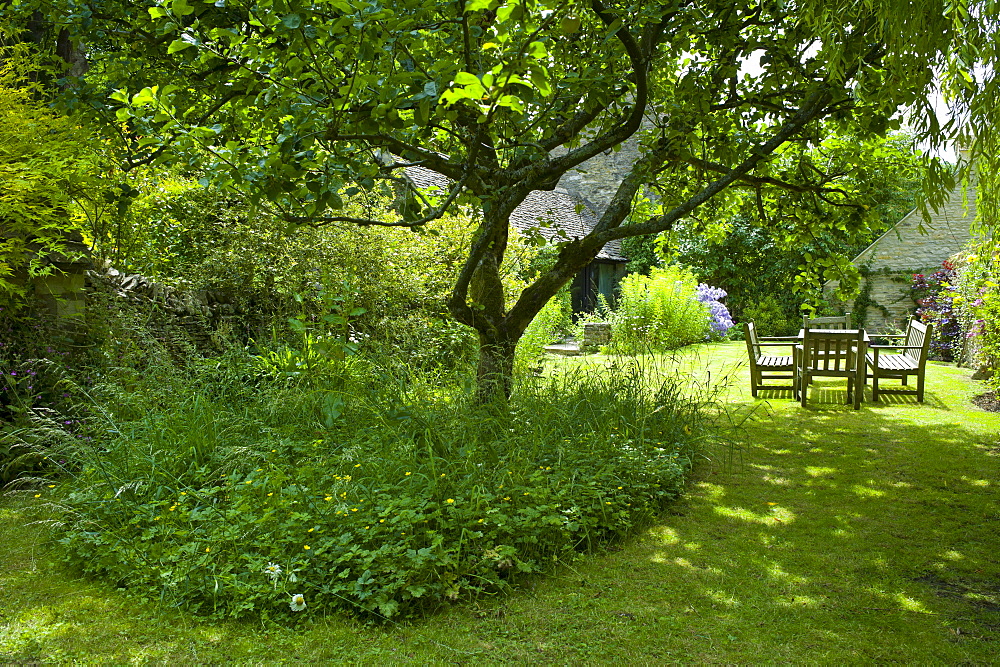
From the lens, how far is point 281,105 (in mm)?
4414

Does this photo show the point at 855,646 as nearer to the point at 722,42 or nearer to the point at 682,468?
the point at 682,468

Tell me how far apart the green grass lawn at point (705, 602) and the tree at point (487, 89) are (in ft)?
7.04

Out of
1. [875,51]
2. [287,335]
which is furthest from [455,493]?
[875,51]

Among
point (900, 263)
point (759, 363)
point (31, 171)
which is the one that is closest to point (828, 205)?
point (759, 363)

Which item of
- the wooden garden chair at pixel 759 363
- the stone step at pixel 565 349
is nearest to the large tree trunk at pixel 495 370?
the wooden garden chair at pixel 759 363

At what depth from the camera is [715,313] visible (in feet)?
59.5

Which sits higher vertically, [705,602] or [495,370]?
[495,370]

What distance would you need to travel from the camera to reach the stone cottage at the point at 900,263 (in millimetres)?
16719

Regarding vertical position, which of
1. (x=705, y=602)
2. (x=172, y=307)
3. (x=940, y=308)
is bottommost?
(x=705, y=602)

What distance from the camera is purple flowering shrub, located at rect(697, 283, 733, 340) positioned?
17656 millimetres

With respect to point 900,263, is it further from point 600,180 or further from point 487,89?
point 487,89

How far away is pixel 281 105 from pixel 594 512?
3.21 m

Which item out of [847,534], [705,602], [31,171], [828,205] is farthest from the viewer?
[828,205]

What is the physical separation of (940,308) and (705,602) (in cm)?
1497
